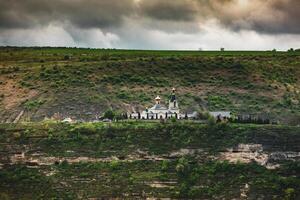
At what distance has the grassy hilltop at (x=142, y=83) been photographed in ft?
412

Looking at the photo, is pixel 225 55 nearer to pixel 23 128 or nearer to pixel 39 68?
pixel 39 68

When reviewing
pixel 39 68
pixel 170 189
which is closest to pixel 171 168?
pixel 170 189

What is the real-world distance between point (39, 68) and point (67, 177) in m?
51.2

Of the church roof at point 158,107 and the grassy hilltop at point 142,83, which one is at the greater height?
the grassy hilltop at point 142,83

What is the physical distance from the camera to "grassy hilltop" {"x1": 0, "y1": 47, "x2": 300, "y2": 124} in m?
126

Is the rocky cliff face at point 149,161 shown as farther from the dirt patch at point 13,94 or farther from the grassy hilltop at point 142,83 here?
the dirt patch at point 13,94

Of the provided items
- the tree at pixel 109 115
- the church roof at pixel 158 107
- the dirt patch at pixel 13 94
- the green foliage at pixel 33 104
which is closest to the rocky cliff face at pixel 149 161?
the tree at pixel 109 115

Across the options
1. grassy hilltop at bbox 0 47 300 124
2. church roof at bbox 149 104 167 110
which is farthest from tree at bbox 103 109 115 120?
grassy hilltop at bbox 0 47 300 124

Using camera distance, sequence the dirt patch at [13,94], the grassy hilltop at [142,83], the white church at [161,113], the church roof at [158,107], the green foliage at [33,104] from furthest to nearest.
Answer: the dirt patch at [13,94] → the grassy hilltop at [142,83] → the green foliage at [33,104] → the church roof at [158,107] → the white church at [161,113]

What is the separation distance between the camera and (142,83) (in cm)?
13625

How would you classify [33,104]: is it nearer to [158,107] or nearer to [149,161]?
[158,107]

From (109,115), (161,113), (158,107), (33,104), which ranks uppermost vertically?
(33,104)

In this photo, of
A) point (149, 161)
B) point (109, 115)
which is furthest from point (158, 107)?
point (149, 161)

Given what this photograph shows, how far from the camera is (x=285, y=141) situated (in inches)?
3831
